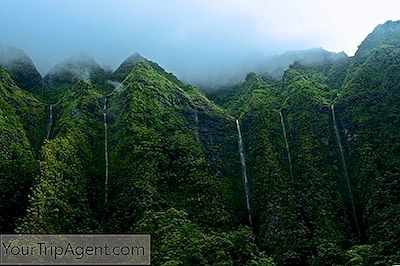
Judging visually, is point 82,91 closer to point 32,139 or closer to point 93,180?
point 32,139

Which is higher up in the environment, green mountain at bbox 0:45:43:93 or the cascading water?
green mountain at bbox 0:45:43:93

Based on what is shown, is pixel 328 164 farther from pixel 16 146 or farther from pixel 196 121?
pixel 16 146

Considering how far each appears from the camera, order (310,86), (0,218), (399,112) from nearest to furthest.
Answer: (0,218) → (399,112) → (310,86)

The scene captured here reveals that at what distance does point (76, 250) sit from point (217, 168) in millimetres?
41238

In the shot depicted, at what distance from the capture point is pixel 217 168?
85688 mm

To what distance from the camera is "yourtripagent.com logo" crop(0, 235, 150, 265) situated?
43.4 metres

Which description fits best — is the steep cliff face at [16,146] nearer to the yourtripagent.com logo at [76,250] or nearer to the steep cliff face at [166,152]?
the steep cliff face at [166,152]

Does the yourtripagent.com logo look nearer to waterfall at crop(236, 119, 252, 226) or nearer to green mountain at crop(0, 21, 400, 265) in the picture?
green mountain at crop(0, 21, 400, 265)

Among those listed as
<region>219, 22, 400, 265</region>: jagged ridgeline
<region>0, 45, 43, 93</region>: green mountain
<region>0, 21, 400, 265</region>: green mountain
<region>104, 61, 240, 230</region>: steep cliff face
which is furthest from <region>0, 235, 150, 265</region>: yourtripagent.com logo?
<region>0, 45, 43, 93</region>: green mountain

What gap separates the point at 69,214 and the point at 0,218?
8928 millimetres

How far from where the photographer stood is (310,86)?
10538 centimetres

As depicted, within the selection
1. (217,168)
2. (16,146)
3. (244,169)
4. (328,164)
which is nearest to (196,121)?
(217,168)

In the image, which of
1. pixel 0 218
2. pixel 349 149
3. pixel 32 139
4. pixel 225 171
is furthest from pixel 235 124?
pixel 0 218

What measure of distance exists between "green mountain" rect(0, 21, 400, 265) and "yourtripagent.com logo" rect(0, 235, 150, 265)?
13.3 feet
